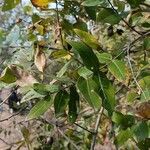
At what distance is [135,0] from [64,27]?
14.2 inches

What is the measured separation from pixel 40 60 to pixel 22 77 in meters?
0.16

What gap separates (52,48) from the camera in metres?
1.36

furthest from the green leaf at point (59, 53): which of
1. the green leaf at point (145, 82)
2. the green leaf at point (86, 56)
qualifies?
the green leaf at point (86, 56)

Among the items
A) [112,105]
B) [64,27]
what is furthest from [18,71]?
[64,27]

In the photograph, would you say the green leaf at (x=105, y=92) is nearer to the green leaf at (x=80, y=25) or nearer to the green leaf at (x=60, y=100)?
the green leaf at (x=60, y=100)

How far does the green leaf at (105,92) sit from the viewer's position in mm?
993

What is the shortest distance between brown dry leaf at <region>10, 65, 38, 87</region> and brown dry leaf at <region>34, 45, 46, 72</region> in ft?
0.30

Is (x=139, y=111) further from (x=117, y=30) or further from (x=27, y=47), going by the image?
(x=117, y=30)

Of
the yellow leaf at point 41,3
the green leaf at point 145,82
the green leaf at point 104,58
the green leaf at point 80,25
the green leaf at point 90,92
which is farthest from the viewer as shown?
the green leaf at point 80,25

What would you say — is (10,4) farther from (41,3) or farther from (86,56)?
(86,56)

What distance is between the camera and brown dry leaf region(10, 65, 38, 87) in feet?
3.60

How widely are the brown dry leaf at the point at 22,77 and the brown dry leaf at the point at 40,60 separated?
0.30 ft

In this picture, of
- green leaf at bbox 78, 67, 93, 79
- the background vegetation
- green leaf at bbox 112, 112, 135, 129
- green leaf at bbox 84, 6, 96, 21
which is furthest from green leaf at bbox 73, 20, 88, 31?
green leaf at bbox 78, 67, 93, 79

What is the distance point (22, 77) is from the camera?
3.64 feet
